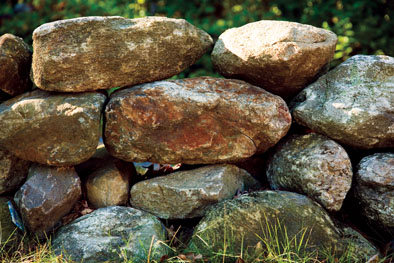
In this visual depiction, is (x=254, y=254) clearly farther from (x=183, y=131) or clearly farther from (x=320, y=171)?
(x=183, y=131)

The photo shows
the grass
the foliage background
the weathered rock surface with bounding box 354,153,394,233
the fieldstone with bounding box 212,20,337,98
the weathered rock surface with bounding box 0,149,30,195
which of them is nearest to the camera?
the grass

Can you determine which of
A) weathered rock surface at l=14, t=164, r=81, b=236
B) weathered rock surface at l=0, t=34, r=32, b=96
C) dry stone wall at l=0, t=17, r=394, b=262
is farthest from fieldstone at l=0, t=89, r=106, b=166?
weathered rock surface at l=0, t=34, r=32, b=96

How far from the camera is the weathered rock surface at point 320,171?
2867 millimetres

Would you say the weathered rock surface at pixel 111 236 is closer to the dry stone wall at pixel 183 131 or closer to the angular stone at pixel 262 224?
the dry stone wall at pixel 183 131

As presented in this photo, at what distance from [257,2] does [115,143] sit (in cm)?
505

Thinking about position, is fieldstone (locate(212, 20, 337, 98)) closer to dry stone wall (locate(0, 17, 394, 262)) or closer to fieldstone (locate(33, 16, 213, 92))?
dry stone wall (locate(0, 17, 394, 262))

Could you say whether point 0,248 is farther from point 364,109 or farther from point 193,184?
point 364,109

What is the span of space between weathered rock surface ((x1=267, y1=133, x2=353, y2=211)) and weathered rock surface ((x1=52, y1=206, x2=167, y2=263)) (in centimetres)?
107

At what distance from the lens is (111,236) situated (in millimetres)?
2723

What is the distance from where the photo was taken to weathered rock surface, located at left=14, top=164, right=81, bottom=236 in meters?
2.81

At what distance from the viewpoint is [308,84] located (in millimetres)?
3248

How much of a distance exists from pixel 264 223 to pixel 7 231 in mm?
1882

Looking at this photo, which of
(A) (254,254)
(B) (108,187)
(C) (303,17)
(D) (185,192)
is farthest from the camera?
(C) (303,17)

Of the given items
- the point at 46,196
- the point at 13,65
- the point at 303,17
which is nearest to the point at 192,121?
the point at 46,196
